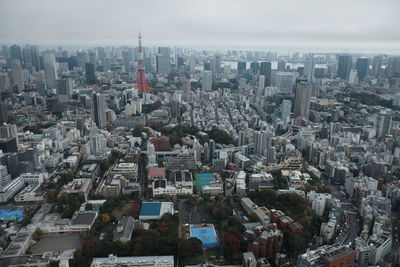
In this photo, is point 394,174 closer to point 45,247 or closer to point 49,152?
point 45,247

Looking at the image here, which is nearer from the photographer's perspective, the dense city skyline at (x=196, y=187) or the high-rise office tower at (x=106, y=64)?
the dense city skyline at (x=196, y=187)

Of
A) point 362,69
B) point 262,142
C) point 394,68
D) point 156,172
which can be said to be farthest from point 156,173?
point 394,68

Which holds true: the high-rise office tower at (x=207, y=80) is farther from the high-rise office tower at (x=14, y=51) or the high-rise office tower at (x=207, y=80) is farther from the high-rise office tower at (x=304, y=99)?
the high-rise office tower at (x=14, y=51)

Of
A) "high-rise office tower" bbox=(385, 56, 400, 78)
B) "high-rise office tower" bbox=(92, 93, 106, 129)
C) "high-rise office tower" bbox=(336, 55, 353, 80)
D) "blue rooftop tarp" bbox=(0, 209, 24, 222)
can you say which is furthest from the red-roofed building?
"high-rise office tower" bbox=(385, 56, 400, 78)

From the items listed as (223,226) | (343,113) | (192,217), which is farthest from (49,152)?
(343,113)

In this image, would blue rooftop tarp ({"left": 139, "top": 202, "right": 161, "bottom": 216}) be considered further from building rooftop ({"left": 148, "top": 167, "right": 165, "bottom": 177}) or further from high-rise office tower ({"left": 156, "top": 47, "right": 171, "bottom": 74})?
high-rise office tower ({"left": 156, "top": 47, "right": 171, "bottom": 74})

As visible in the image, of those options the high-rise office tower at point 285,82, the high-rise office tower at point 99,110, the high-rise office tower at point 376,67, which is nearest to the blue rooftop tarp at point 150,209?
the high-rise office tower at point 99,110

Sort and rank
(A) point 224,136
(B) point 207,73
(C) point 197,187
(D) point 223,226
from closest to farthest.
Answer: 1. (D) point 223,226
2. (C) point 197,187
3. (A) point 224,136
4. (B) point 207,73
